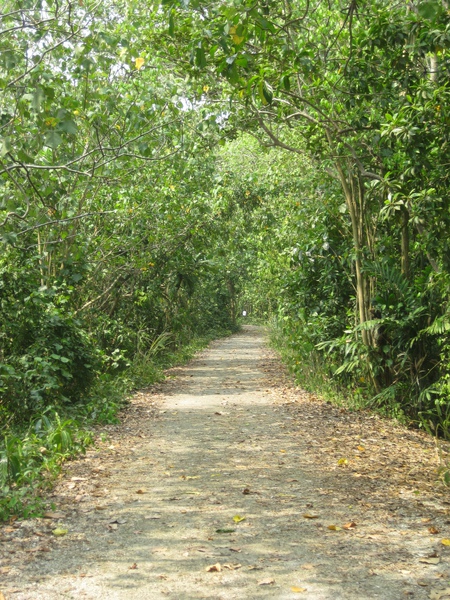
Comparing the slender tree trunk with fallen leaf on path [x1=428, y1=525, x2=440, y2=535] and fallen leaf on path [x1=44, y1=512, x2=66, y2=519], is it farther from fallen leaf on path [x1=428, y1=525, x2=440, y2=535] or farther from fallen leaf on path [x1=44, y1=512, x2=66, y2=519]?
fallen leaf on path [x1=44, y1=512, x2=66, y2=519]

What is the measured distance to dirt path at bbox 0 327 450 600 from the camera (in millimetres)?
4137

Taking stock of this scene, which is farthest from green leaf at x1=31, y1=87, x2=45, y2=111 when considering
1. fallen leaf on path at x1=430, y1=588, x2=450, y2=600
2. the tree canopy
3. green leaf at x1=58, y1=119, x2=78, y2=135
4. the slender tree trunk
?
the slender tree trunk

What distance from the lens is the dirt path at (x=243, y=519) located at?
414 cm

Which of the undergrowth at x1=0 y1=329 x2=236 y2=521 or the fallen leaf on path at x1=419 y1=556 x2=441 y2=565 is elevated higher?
the undergrowth at x1=0 y1=329 x2=236 y2=521

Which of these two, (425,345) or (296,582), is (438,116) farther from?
(296,582)

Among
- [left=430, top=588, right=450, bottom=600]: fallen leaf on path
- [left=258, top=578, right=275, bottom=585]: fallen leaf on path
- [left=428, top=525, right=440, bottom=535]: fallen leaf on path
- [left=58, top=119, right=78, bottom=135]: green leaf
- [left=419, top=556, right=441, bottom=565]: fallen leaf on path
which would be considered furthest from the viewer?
[left=58, top=119, right=78, bottom=135]: green leaf

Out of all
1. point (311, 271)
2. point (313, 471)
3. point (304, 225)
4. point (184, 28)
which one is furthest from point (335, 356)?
point (184, 28)

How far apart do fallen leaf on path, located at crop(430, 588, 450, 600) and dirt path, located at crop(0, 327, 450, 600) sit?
11 mm

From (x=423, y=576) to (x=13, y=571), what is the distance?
8.31 ft

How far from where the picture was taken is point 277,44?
7.96 m

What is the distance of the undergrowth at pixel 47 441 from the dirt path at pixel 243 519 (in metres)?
0.21

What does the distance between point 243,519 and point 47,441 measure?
288cm

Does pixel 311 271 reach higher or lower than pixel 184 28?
lower

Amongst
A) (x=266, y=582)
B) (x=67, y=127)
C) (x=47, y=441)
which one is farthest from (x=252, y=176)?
(x=266, y=582)
